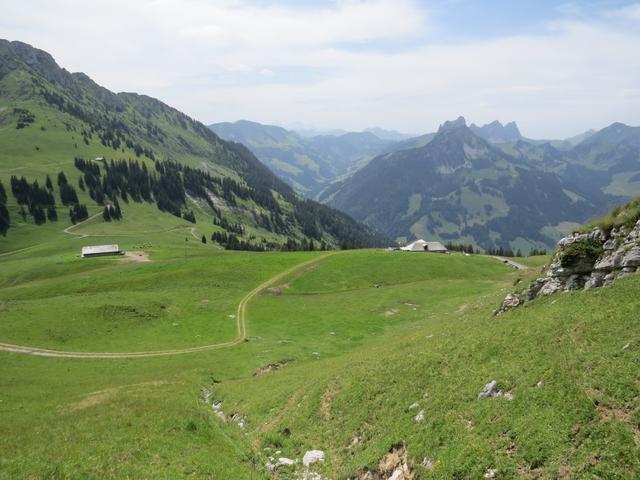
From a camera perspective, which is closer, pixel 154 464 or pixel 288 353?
pixel 154 464

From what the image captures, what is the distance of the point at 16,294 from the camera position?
8656 centimetres

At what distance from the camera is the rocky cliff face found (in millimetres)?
26078

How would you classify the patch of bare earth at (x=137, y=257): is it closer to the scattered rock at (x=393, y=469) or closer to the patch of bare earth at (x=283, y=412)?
the patch of bare earth at (x=283, y=412)

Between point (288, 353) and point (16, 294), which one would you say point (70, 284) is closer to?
point (16, 294)

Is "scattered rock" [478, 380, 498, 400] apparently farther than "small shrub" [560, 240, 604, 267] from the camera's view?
No

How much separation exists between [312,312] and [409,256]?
48.2 m

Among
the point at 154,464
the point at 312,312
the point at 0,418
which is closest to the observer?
the point at 154,464

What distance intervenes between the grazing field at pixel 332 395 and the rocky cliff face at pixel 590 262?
1.69 metres

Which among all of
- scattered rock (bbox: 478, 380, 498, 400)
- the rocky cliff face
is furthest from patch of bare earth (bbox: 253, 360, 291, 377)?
scattered rock (bbox: 478, 380, 498, 400)

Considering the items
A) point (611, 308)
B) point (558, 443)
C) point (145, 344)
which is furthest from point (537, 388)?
point (145, 344)

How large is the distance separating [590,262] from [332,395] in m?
20.2

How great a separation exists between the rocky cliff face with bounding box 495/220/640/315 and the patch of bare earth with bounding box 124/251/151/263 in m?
106

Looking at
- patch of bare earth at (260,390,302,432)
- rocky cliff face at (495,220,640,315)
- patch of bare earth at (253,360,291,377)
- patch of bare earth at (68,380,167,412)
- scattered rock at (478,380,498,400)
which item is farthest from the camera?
patch of bare earth at (253,360,291,377)

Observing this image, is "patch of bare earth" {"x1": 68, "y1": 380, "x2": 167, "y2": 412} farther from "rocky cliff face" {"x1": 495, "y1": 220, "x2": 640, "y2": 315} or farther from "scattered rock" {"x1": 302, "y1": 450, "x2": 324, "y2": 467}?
"rocky cliff face" {"x1": 495, "y1": 220, "x2": 640, "y2": 315}
